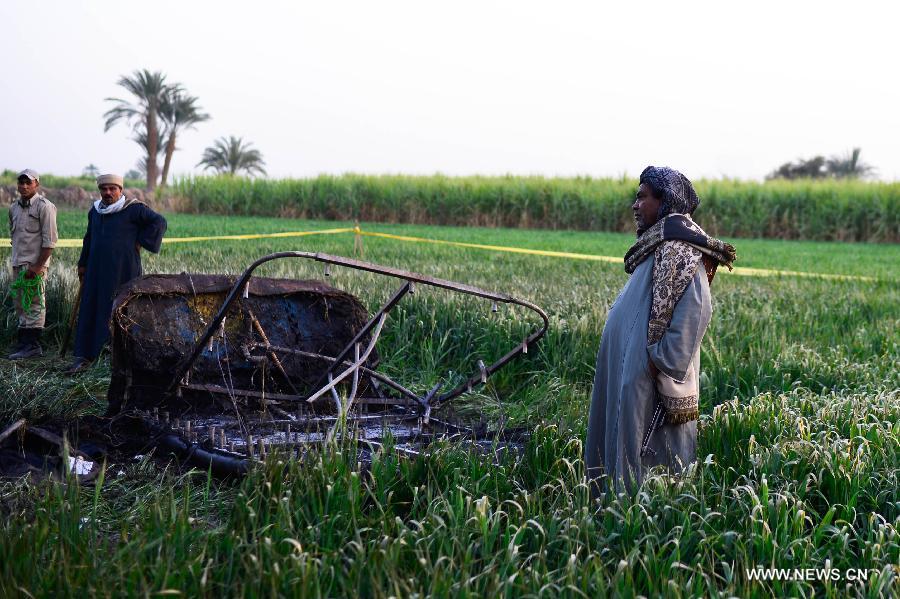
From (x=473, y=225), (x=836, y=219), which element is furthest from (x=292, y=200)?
(x=836, y=219)

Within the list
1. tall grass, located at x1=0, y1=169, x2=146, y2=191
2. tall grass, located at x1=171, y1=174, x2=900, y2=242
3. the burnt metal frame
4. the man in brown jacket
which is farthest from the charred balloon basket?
tall grass, located at x1=0, y1=169, x2=146, y2=191

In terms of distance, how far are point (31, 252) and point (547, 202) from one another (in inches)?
943

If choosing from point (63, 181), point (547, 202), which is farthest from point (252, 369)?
point (63, 181)

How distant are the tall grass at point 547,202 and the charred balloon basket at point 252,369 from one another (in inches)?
986

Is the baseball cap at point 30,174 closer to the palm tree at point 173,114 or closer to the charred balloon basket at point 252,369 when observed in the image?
the charred balloon basket at point 252,369

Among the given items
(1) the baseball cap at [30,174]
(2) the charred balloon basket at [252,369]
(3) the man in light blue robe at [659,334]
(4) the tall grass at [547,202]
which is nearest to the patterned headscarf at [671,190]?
(3) the man in light blue robe at [659,334]

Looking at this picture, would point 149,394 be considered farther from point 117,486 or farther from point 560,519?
point 560,519

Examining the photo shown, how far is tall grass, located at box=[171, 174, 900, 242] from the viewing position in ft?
98.2

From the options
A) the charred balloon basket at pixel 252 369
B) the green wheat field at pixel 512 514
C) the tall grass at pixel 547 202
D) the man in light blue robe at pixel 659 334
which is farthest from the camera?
the tall grass at pixel 547 202

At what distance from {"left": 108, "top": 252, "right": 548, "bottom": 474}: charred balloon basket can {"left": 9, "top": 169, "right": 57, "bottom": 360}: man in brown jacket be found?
138 inches

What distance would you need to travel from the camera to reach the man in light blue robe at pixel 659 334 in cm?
400

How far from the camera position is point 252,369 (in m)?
6.37

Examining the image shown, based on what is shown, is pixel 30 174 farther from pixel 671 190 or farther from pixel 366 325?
pixel 671 190

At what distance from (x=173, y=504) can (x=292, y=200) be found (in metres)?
30.8
